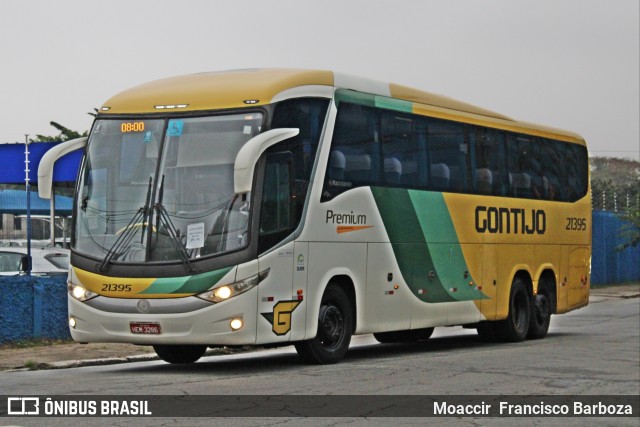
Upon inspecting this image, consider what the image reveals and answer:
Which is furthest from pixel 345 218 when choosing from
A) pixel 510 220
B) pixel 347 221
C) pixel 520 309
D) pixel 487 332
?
pixel 520 309

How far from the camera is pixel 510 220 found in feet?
71.5

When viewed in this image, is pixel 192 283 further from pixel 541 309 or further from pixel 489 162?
pixel 541 309

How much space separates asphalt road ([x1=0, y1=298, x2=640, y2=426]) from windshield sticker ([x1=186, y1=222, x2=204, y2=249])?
1517mm

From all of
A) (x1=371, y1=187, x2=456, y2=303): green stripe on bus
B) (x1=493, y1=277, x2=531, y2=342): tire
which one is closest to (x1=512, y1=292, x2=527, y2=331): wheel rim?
(x1=493, y1=277, x2=531, y2=342): tire

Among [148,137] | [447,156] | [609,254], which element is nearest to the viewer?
[148,137]

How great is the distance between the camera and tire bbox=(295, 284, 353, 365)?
53.4 ft

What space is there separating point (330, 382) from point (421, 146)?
608 centimetres

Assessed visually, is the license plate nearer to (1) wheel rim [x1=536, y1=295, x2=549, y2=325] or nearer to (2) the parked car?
(2) the parked car

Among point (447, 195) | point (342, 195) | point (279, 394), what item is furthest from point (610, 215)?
point (279, 394)

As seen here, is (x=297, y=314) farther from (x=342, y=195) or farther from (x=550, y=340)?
(x=550, y=340)

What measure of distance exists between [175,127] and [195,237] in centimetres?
146

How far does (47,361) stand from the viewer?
17281 mm

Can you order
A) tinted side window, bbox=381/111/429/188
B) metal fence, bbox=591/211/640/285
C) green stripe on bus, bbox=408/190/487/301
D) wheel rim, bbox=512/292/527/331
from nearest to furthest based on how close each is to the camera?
tinted side window, bbox=381/111/429/188, green stripe on bus, bbox=408/190/487/301, wheel rim, bbox=512/292/527/331, metal fence, bbox=591/211/640/285

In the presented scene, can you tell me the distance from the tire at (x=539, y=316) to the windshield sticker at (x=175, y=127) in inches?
367
